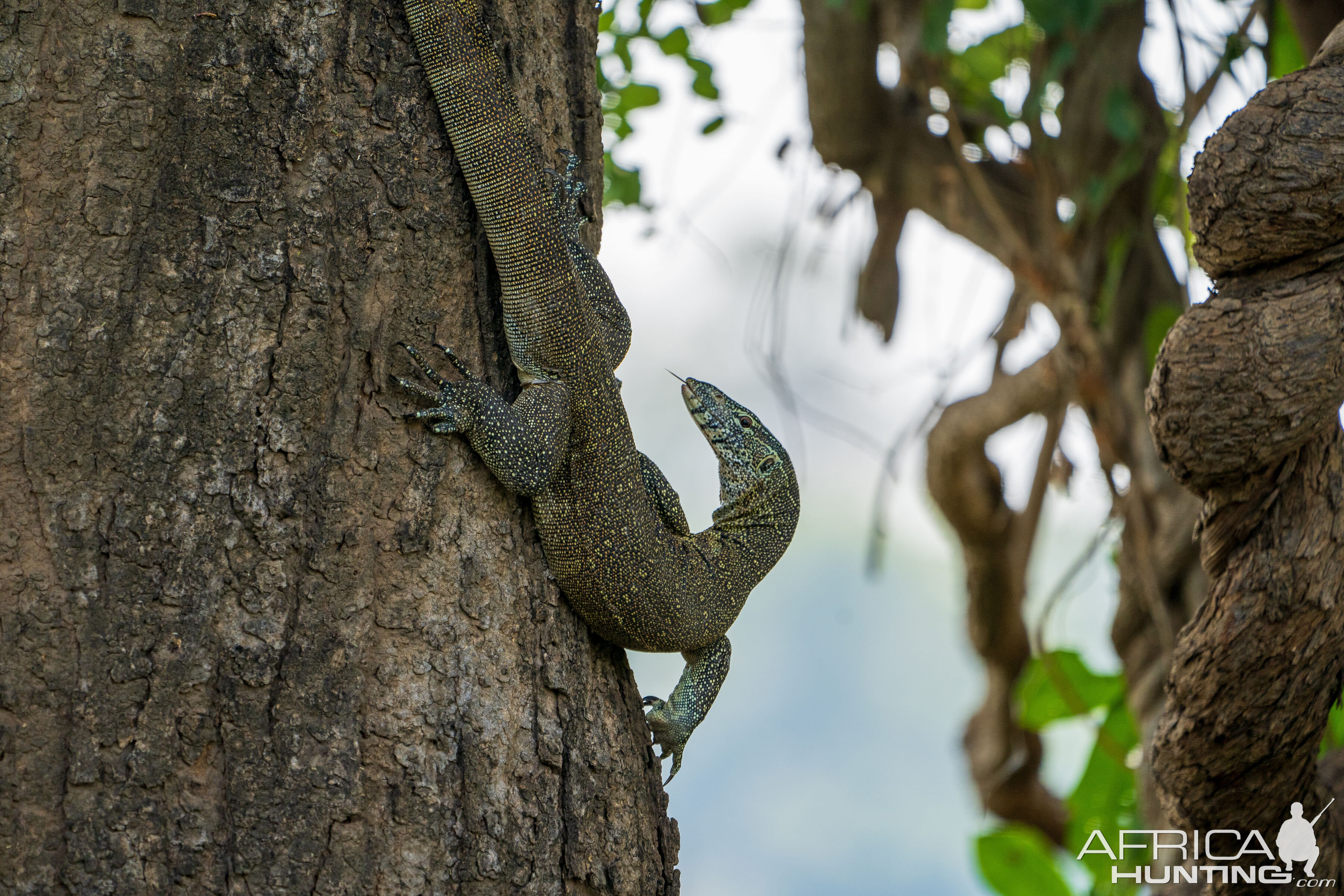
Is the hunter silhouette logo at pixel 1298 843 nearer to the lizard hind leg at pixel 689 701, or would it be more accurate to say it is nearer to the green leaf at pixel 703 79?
the lizard hind leg at pixel 689 701

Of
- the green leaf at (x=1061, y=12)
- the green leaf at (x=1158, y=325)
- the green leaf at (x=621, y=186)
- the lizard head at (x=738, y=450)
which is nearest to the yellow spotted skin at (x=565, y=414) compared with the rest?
the lizard head at (x=738, y=450)

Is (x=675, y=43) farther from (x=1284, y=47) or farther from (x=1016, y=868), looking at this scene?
(x=1016, y=868)

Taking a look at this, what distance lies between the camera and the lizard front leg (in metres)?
2.04

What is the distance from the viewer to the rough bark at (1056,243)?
4.43 metres

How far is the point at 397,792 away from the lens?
6.03 feet

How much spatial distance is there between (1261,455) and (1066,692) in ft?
9.59

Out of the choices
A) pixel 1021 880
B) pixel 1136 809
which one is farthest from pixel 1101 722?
pixel 1021 880

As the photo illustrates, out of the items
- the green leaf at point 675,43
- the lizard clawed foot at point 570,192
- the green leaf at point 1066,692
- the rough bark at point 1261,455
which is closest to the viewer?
the rough bark at point 1261,455

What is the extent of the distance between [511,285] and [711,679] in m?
1.19

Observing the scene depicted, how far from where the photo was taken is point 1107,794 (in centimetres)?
461

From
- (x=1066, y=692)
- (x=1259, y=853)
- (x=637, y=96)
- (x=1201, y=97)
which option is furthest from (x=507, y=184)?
(x=1066, y=692)

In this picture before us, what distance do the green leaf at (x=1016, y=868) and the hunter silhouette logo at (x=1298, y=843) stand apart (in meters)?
2.34

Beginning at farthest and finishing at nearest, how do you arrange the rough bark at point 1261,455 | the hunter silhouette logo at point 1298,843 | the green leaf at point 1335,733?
the green leaf at point 1335,733 → the hunter silhouette logo at point 1298,843 → the rough bark at point 1261,455

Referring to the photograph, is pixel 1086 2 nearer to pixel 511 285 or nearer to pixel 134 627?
pixel 511 285
